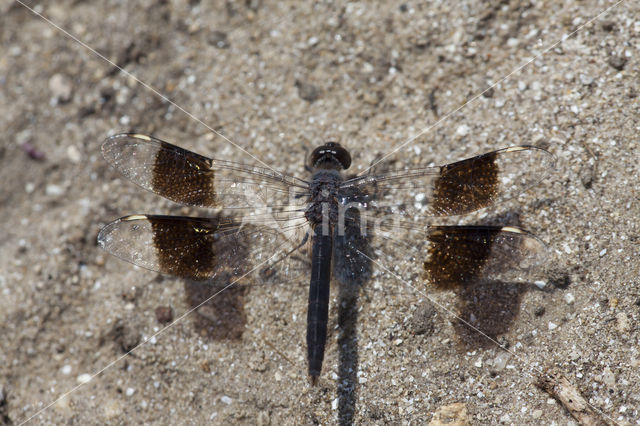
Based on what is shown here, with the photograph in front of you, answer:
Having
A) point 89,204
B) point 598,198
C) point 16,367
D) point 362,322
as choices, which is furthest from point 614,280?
point 16,367

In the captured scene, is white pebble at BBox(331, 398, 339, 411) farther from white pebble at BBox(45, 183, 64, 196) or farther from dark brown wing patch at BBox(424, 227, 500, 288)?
white pebble at BBox(45, 183, 64, 196)

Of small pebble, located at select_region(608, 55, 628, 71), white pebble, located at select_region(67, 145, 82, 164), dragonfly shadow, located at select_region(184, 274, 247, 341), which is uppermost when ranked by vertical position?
small pebble, located at select_region(608, 55, 628, 71)

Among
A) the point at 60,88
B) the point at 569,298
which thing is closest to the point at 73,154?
A: the point at 60,88

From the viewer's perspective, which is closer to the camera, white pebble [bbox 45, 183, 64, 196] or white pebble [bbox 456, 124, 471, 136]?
white pebble [bbox 456, 124, 471, 136]

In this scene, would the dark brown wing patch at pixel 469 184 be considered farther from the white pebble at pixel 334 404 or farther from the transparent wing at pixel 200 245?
the white pebble at pixel 334 404

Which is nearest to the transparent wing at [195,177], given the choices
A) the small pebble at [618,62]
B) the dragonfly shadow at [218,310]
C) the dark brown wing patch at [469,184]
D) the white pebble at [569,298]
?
the dragonfly shadow at [218,310]

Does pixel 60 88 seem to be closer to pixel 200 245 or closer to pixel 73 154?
pixel 73 154

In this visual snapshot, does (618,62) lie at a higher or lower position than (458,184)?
higher

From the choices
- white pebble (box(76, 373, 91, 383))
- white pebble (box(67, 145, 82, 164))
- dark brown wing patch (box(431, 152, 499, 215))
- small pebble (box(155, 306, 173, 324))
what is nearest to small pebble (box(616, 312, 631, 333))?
dark brown wing patch (box(431, 152, 499, 215))
